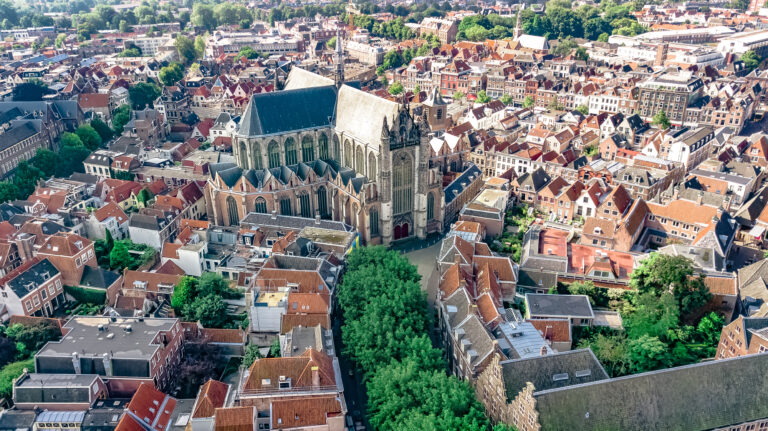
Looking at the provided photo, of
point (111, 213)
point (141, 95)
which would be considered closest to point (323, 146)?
point (111, 213)

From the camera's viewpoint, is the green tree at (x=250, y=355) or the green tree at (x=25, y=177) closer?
the green tree at (x=250, y=355)

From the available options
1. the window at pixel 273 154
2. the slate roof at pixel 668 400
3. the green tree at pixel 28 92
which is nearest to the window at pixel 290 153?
the window at pixel 273 154

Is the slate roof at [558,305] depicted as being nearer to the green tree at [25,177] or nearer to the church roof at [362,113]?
the church roof at [362,113]

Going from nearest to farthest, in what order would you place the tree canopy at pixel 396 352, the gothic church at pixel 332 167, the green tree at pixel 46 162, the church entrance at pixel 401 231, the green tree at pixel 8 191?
the tree canopy at pixel 396 352 < the gothic church at pixel 332 167 < the church entrance at pixel 401 231 < the green tree at pixel 8 191 < the green tree at pixel 46 162

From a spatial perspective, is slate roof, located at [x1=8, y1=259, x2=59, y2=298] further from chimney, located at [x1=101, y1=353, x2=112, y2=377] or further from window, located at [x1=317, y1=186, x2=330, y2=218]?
window, located at [x1=317, y1=186, x2=330, y2=218]

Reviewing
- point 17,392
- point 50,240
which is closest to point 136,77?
point 50,240

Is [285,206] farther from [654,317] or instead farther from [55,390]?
[654,317]

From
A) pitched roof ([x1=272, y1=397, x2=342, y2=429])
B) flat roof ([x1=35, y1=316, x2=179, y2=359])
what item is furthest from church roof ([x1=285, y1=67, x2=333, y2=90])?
pitched roof ([x1=272, y1=397, x2=342, y2=429])

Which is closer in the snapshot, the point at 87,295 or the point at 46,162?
the point at 87,295
